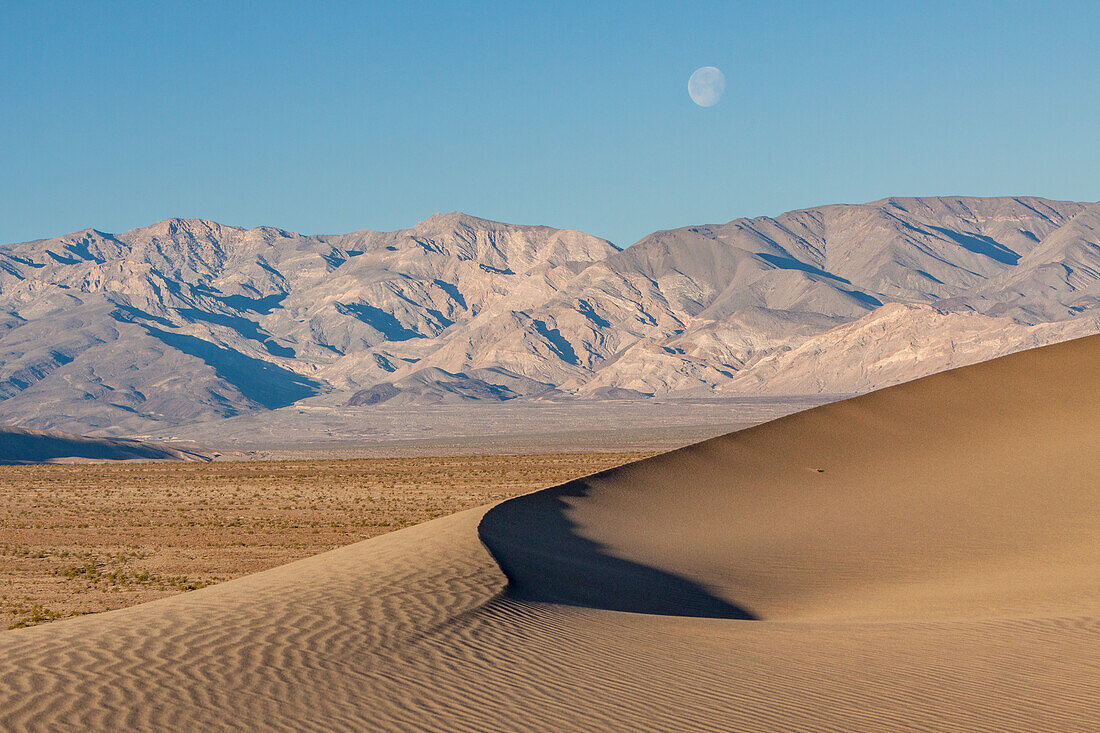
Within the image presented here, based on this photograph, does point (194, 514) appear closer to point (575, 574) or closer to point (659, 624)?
point (575, 574)

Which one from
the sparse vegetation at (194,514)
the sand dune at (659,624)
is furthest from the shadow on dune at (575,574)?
the sparse vegetation at (194,514)

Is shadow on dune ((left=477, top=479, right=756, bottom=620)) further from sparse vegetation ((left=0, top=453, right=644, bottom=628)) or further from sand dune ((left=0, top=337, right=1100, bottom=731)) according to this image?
sparse vegetation ((left=0, top=453, right=644, bottom=628))

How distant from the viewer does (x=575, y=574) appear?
16.1 meters

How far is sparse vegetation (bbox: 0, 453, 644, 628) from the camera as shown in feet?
68.4

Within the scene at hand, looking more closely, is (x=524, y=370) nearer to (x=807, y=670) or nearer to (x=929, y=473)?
(x=929, y=473)

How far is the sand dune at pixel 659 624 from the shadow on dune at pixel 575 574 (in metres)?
0.07

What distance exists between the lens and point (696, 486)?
2562 cm

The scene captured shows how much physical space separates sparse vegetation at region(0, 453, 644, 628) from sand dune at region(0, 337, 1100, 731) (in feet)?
17.9

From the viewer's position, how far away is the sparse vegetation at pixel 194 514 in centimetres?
2084

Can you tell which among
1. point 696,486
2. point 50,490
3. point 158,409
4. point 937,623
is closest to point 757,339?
point 158,409

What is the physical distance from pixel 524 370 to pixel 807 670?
607 feet

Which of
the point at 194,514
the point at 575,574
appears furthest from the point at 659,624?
the point at 194,514

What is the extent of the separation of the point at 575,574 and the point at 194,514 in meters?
22.2

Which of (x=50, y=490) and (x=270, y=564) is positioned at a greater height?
(x=270, y=564)
